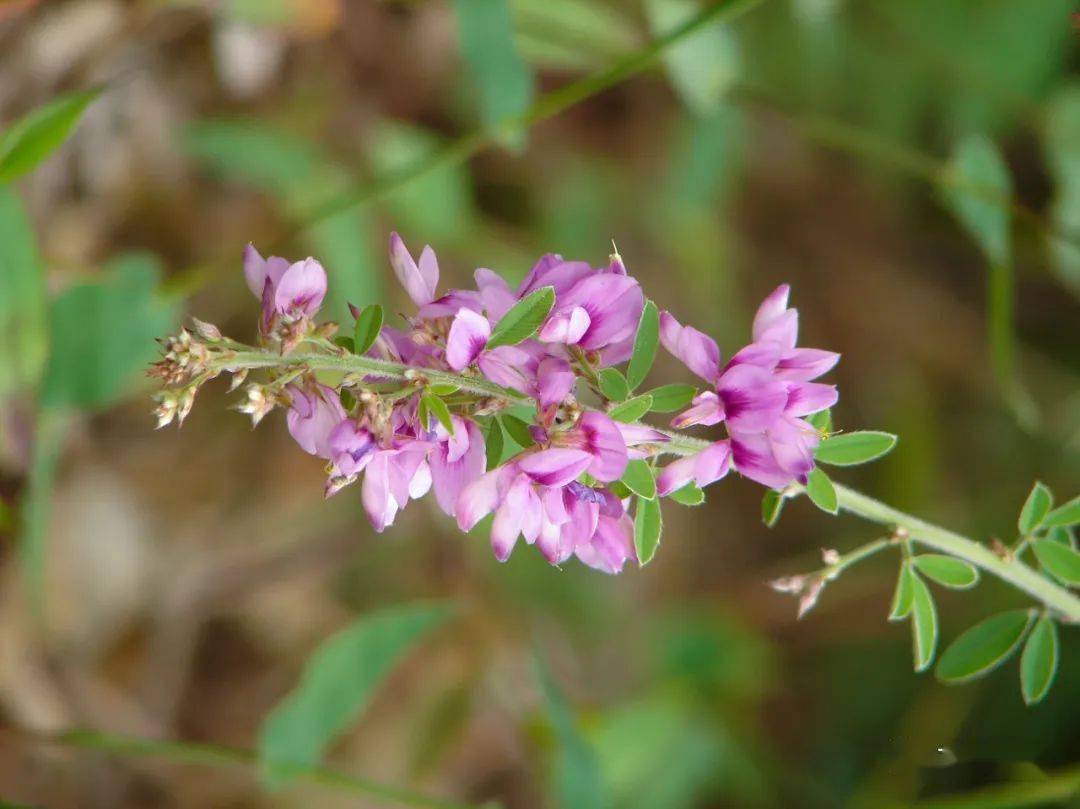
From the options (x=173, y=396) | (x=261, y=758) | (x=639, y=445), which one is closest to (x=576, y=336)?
(x=639, y=445)

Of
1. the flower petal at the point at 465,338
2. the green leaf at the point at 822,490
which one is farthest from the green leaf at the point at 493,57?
the green leaf at the point at 822,490

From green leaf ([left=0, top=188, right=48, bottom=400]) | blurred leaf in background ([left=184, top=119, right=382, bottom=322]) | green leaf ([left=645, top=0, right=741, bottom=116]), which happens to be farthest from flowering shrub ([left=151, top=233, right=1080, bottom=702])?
blurred leaf in background ([left=184, top=119, right=382, bottom=322])

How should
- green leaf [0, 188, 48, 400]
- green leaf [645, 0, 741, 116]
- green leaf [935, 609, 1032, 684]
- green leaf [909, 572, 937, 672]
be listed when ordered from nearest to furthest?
green leaf [909, 572, 937, 672] → green leaf [935, 609, 1032, 684] → green leaf [0, 188, 48, 400] → green leaf [645, 0, 741, 116]

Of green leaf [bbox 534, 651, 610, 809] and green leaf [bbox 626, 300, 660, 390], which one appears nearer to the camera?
green leaf [bbox 626, 300, 660, 390]

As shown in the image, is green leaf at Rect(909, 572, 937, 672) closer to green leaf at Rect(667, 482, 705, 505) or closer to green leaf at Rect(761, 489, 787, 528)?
green leaf at Rect(761, 489, 787, 528)

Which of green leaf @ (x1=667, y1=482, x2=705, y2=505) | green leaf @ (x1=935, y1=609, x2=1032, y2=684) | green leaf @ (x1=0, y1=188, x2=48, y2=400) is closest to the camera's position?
green leaf @ (x1=667, y1=482, x2=705, y2=505)

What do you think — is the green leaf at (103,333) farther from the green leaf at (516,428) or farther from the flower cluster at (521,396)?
the green leaf at (516,428)

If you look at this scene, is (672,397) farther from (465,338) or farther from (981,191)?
(981,191)

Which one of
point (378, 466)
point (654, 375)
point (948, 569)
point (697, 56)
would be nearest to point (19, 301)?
point (378, 466)

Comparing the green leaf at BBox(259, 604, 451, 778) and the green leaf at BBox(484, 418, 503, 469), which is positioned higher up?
the green leaf at BBox(484, 418, 503, 469)
